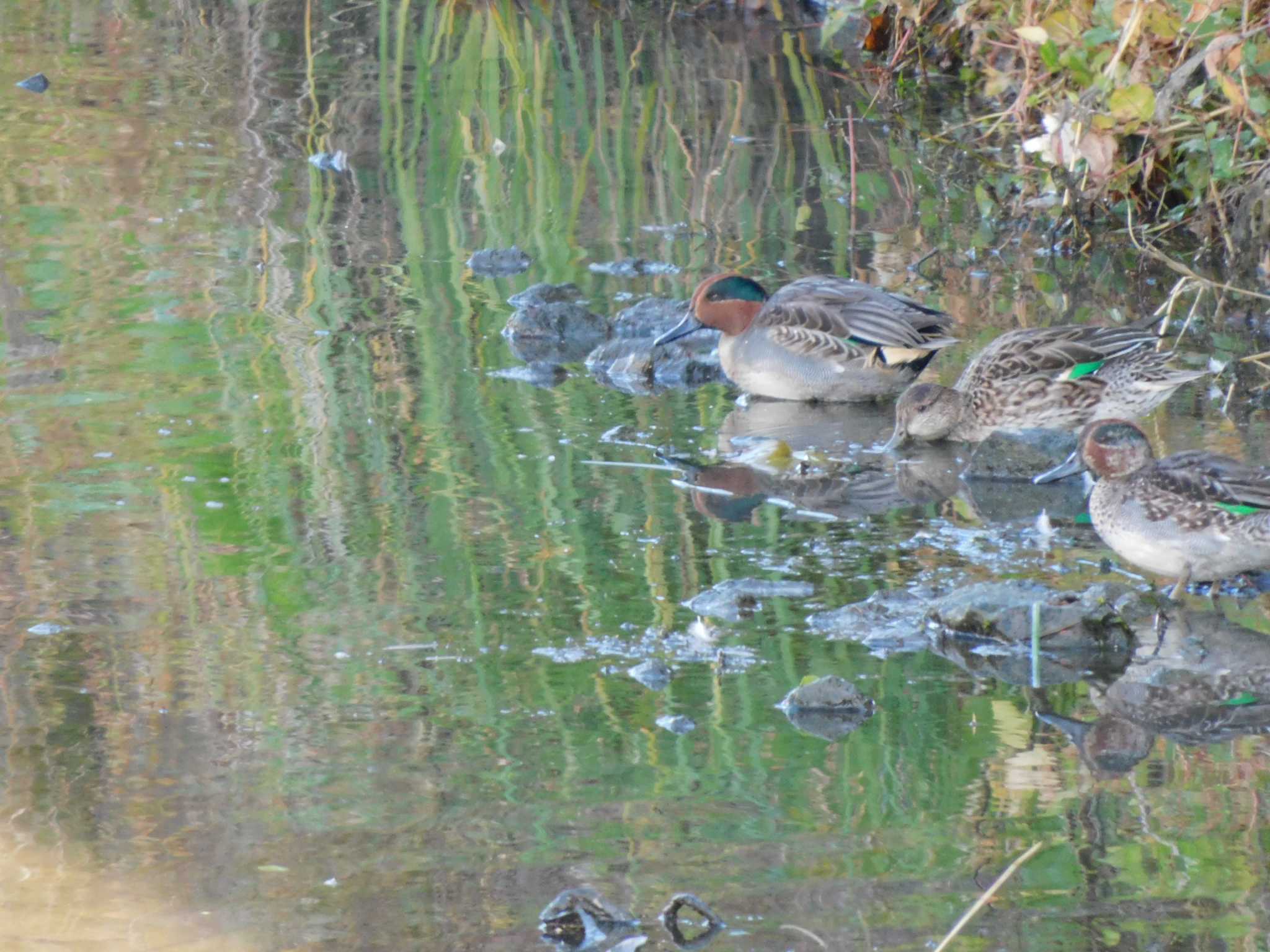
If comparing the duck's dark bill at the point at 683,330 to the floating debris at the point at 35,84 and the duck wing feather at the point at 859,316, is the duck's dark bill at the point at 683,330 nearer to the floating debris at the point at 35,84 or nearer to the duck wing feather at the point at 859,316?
the duck wing feather at the point at 859,316

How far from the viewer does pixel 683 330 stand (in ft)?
25.3

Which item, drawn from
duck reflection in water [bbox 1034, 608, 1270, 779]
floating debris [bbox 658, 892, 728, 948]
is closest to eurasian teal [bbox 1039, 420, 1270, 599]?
duck reflection in water [bbox 1034, 608, 1270, 779]

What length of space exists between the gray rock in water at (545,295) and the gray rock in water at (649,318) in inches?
15.1

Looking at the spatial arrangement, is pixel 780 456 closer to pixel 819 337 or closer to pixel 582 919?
pixel 819 337

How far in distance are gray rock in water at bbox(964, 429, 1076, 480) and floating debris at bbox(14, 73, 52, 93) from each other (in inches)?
350

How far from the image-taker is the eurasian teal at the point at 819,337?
7477 mm

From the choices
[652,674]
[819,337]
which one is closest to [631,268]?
[819,337]

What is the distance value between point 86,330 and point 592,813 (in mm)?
4583

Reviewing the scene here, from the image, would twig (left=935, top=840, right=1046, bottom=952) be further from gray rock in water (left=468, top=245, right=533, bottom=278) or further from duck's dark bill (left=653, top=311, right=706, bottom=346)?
gray rock in water (left=468, top=245, right=533, bottom=278)

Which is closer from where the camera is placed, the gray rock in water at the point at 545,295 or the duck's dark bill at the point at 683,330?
the duck's dark bill at the point at 683,330

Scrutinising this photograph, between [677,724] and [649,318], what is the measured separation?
3.88 meters

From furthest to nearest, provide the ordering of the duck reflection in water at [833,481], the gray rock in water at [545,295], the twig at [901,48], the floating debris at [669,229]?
the twig at [901,48] < the floating debris at [669,229] < the gray rock in water at [545,295] < the duck reflection in water at [833,481]

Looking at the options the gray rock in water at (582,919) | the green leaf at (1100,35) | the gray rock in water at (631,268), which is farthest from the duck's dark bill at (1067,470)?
the gray rock in water at (631,268)

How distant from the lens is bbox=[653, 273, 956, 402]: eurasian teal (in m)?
7.48
